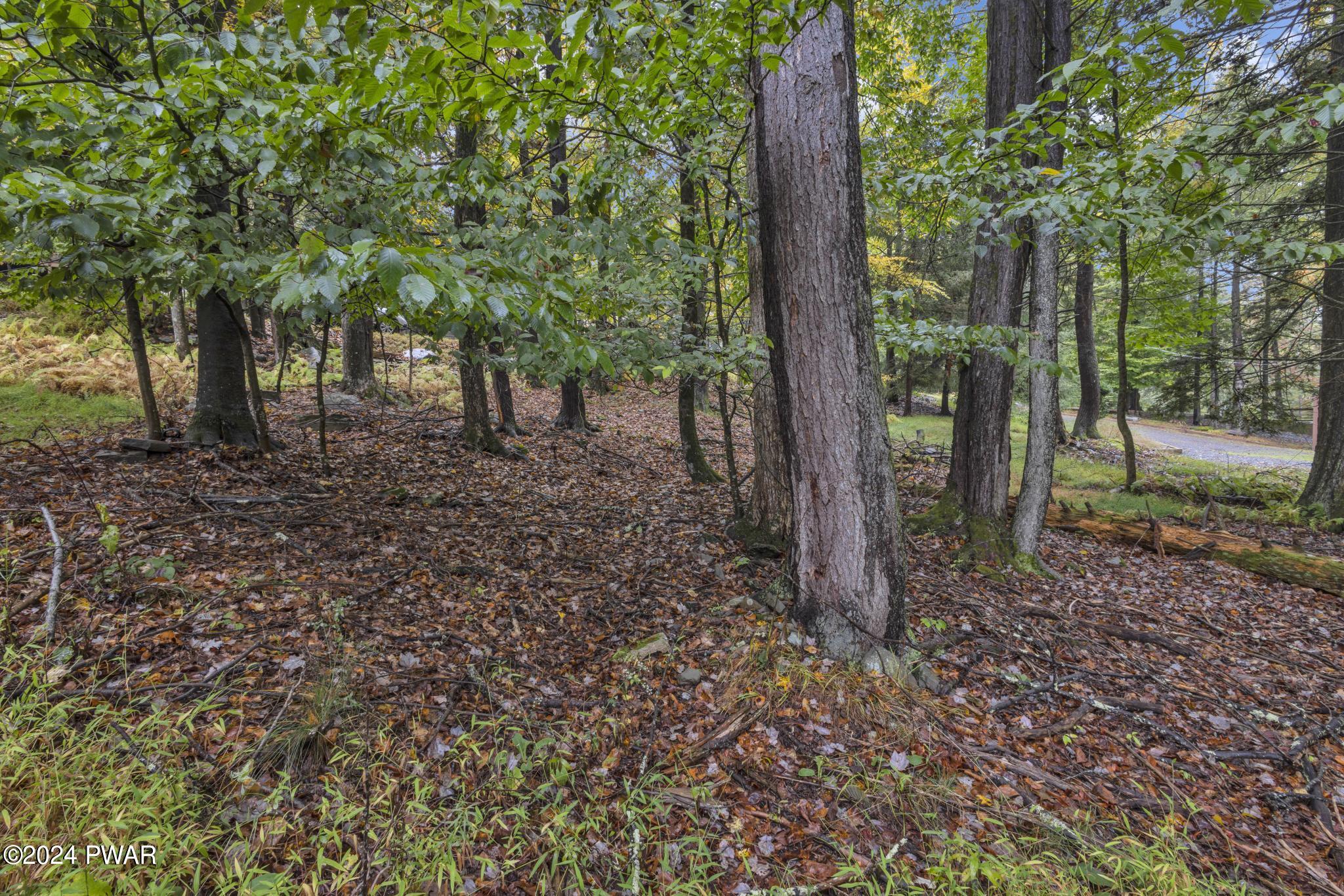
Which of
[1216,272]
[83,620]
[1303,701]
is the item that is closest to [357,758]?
[83,620]

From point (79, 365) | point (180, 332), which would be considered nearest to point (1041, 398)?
point (79, 365)

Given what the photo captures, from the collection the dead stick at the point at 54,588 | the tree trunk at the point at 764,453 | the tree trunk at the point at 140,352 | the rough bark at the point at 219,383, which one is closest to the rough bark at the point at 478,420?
the rough bark at the point at 219,383

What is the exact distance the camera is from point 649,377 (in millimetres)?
3318

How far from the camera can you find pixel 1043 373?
179 inches

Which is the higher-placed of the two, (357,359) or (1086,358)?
(357,359)

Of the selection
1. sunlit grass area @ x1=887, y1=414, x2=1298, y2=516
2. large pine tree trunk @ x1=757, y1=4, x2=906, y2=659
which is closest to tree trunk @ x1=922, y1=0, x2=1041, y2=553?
sunlit grass area @ x1=887, y1=414, x2=1298, y2=516

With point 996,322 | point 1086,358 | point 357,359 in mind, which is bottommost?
point 996,322

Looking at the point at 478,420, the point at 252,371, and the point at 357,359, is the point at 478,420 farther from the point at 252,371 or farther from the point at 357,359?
the point at 357,359

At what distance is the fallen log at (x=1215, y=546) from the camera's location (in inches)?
207

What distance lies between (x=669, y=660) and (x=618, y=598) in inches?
34.4

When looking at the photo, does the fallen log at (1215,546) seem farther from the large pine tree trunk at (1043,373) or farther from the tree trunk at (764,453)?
the tree trunk at (764,453)

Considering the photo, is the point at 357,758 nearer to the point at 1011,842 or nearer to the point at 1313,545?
the point at 1011,842

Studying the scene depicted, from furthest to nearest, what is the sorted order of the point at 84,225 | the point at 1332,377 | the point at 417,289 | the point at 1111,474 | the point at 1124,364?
the point at 1111,474 → the point at 1124,364 → the point at 1332,377 → the point at 84,225 → the point at 417,289

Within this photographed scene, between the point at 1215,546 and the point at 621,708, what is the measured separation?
269 inches
